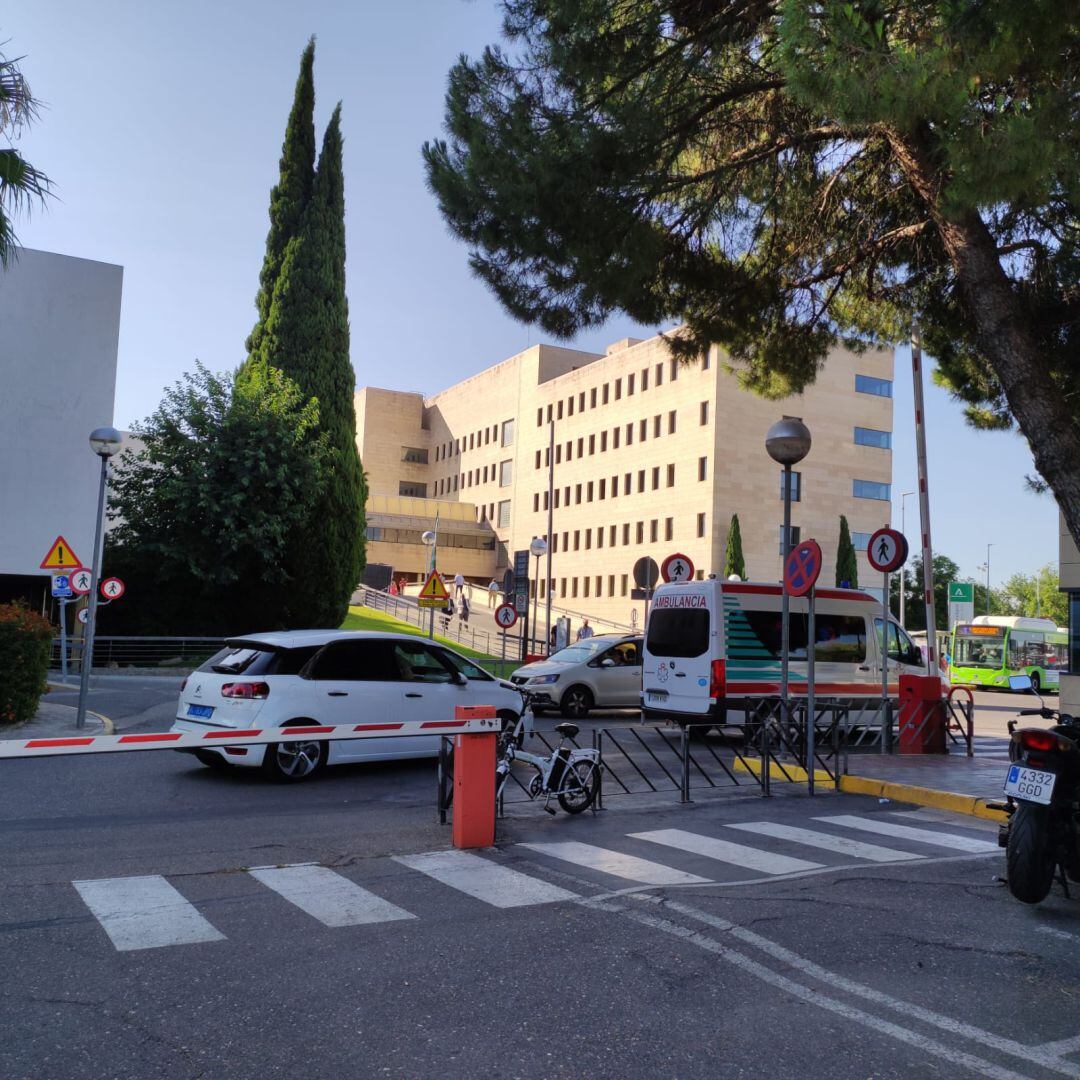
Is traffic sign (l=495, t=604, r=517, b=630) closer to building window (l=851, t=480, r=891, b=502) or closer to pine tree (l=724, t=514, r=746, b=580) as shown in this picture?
pine tree (l=724, t=514, r=746, b=580)

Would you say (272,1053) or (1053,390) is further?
(1053,390)

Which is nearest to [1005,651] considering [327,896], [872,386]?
[872,386]

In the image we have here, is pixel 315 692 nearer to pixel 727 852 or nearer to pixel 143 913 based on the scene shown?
pixel 727 852

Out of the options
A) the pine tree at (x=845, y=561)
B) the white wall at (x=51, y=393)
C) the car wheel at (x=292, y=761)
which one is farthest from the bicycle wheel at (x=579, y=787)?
the pine tree at (x=845, y=561)

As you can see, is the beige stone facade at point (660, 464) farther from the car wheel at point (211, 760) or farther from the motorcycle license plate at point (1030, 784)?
the motorcycle license plate at point (1030, 784)

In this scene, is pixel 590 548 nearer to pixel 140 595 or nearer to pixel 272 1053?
pixel 140 595

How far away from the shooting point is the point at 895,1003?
4.55m

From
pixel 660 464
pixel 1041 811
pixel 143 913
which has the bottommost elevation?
pixel 143 913

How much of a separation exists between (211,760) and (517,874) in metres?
5.63

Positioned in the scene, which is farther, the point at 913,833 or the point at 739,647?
the point at 739,647

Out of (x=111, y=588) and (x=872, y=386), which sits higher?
(x=872, y=386)

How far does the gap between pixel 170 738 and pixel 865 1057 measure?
485 cm

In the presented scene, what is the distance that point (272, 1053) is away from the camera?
12.7 ft

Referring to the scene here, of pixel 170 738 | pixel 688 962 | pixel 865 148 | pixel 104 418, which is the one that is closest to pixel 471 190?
pixel 865 148
